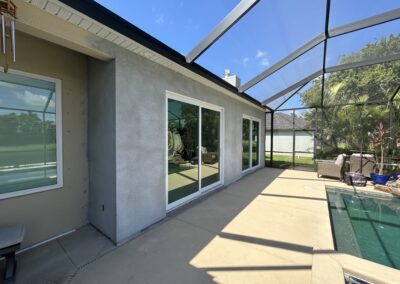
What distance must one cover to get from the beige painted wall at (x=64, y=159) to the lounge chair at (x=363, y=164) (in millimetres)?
8404

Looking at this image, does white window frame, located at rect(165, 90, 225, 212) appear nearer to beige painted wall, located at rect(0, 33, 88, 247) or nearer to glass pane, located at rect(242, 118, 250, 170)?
beige painted wall, located at rect(0, 33, 88, 247)

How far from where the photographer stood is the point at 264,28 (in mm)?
3783

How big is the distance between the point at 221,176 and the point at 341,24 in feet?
A: 15.3

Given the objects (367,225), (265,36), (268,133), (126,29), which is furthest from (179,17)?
(268,133)

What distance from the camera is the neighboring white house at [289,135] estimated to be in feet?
27.8

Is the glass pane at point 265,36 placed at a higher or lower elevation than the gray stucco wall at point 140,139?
higher

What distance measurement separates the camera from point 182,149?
418 centimetres

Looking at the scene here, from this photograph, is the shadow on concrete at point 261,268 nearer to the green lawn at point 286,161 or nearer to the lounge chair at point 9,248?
the lounge chair at point 9,248

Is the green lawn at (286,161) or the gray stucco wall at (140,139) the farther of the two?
the green lawn at (286,161)

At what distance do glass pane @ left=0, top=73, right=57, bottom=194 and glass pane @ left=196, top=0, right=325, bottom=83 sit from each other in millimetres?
2718

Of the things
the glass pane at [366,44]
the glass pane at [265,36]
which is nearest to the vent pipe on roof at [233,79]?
the glass pane at [265,36]

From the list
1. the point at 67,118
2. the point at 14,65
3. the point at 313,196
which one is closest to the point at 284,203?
the point at 313,196

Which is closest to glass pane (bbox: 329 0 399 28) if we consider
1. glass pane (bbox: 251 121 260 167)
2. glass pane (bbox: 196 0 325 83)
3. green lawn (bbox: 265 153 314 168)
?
glass pane (bbox: 196 0 325 83)

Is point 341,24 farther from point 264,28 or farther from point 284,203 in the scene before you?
point 284,203
